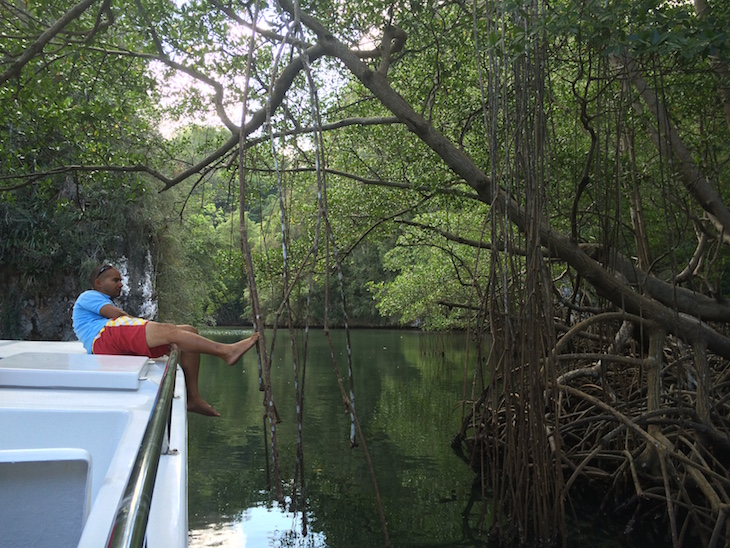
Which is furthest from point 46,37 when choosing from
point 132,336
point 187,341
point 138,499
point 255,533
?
point 138,499

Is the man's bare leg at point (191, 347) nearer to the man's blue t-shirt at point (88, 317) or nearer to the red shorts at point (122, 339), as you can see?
the red shorts at point (122, 339)

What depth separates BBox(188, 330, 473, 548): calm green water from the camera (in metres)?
5.99

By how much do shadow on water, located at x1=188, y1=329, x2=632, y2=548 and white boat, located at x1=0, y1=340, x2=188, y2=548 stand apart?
3.08ft

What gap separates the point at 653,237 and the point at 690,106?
4891 mm

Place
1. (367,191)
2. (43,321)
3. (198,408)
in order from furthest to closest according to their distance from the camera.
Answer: (43,321), (367,191), (198,408)

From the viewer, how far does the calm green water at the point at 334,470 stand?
5992 millimetres

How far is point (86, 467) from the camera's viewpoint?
185cm

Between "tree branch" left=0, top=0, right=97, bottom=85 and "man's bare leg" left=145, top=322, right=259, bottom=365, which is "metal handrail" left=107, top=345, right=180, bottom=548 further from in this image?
"tree branch" left=0, top=0, right=97, bottom=85

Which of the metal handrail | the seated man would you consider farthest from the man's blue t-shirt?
the metal handrail

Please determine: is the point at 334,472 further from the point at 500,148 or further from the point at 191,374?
the point at 500,148

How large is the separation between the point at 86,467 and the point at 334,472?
6152 millimetres

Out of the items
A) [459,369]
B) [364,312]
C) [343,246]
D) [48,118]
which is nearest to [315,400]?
[343,246]

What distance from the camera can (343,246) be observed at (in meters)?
9.14

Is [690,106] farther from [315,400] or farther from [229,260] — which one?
[315,400]
